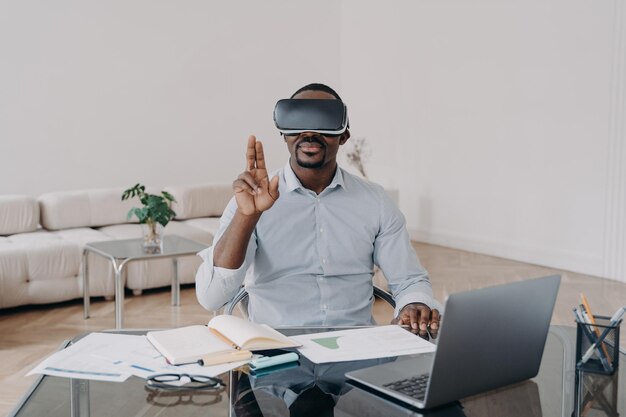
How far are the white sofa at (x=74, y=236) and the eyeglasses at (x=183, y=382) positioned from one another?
13.6 feet

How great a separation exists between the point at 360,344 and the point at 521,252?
18.9 feet

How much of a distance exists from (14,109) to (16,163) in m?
0.47

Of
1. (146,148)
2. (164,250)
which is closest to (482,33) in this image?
(146,148)

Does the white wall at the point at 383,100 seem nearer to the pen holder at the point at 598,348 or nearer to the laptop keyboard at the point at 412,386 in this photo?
the pen holder at the point at 598,348

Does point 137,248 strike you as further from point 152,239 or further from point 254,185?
point 254,185

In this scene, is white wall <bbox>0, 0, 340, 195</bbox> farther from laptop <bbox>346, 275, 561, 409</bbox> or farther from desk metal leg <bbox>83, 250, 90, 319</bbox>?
laptop <bbox>346, 275, 561, 409</bbox>

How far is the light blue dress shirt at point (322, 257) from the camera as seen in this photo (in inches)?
107

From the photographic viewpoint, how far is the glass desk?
66.4 inches

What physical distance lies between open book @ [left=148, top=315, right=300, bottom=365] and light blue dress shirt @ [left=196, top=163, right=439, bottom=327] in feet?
1.75

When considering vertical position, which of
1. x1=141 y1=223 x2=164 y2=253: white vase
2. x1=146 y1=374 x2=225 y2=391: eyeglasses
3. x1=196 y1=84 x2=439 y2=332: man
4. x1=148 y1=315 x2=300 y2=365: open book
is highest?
x1=196 y1=84 x2=439 y2=332: man

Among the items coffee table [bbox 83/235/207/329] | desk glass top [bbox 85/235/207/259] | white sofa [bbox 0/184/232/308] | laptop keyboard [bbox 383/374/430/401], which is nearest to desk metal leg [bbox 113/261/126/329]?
coffee table [bbox 83/235/207/329]

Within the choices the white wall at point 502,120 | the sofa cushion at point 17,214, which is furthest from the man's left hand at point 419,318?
the white wall at point 502,120

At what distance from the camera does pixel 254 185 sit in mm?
2338

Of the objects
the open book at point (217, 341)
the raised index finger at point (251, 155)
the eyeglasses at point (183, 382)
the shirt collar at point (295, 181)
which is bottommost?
the eyeglasses at point (183, 382)
